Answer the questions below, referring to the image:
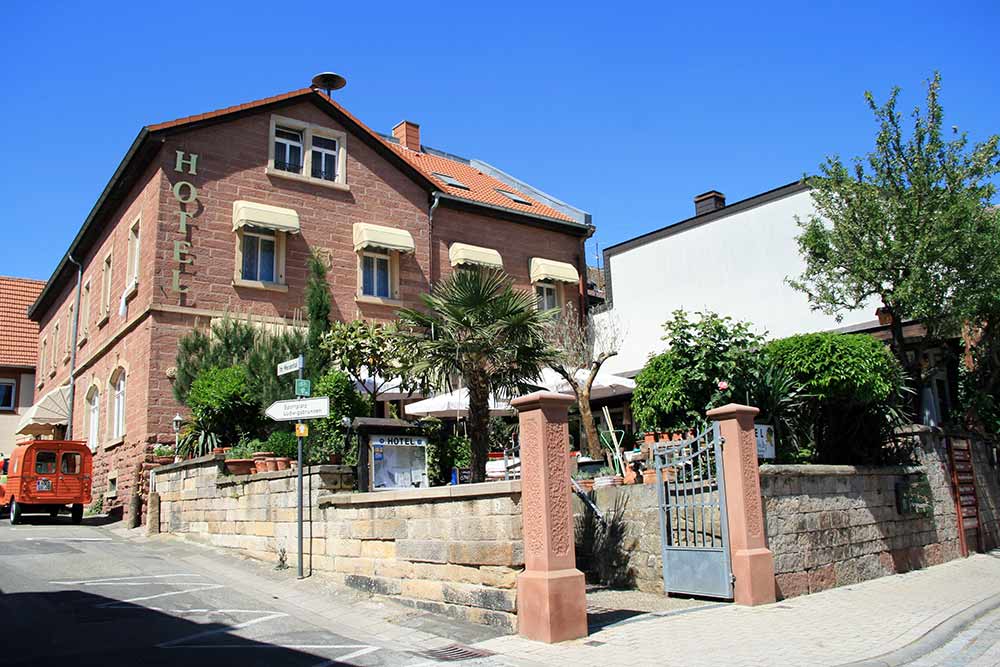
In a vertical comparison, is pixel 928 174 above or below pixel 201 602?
above

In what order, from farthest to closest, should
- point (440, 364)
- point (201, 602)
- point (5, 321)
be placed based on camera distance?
point (5, 321), point (440, 364), point (201, 602)

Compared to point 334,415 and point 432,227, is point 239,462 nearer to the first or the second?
Answer: point 334,415

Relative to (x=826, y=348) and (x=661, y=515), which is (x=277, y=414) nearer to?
(x=661, y=515)

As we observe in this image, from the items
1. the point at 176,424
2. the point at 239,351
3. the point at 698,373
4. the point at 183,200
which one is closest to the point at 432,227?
the point at 183,200

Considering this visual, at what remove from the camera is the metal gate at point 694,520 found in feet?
32.1

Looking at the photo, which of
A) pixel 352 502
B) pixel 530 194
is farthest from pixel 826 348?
pixel 530 194

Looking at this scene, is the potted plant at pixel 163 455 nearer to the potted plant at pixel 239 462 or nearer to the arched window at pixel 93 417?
the potted plant at pixel 239 462

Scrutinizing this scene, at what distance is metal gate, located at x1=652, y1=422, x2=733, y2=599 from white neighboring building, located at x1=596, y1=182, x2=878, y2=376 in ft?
40.0

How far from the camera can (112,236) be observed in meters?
23.0

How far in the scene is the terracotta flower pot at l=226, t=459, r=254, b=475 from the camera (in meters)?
13.8

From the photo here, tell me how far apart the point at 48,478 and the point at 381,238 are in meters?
9.36

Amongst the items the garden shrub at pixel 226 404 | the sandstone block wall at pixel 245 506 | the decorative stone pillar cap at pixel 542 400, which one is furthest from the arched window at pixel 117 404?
the decorative stone pillar cap at pixel 542 400

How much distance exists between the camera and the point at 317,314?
18.1 m

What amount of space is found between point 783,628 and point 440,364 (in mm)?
5491
